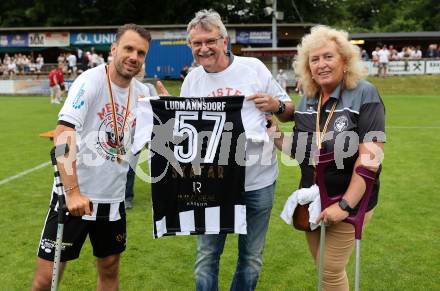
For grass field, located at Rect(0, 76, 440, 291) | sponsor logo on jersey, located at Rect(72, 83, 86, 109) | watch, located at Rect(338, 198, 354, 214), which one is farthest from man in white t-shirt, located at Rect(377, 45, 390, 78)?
sponsor logo on jersey, located at Rect(72, 83, 86, 109)

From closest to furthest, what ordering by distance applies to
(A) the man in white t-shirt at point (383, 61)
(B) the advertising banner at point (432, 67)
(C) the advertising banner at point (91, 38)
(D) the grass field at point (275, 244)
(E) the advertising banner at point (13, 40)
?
(D) the grass field at point (275, 244)
(A) the man in white t-shirt at point (383, 61)
(B) the advertising banner at point (432, 67)
(C) the advertising banner at point (91, 38)
(E) the advertising banner at point (13, 40)

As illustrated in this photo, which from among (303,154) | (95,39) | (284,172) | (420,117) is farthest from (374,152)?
(95,39)

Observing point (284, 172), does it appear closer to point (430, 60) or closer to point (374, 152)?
point (374, 152)

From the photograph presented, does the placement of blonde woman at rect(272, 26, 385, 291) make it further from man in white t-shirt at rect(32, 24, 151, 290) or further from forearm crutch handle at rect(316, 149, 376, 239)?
man in white t-shirt at rect(32, 24, 151, 290)

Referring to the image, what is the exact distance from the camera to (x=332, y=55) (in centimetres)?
326

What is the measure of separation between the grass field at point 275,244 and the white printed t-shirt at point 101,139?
1477 millimetres

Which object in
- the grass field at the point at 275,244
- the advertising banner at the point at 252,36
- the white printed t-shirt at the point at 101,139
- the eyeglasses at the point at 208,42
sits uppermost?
the advertising banner at the point at 252,36

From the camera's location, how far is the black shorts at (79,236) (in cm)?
359

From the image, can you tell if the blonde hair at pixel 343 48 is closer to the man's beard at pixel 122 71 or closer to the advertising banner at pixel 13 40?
the man's beard at pixel 122 71

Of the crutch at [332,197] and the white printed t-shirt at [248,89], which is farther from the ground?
the white printed t-shirt at [248,89]

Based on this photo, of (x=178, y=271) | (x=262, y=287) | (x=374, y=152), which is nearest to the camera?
(x=374, y=152)

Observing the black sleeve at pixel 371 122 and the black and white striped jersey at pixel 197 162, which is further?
the black and white striped jersey at pixel 197 162

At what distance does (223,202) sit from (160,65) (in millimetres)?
32291

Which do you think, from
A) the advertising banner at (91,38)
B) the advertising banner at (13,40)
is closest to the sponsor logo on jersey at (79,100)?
the advertising banner at (91,38)
